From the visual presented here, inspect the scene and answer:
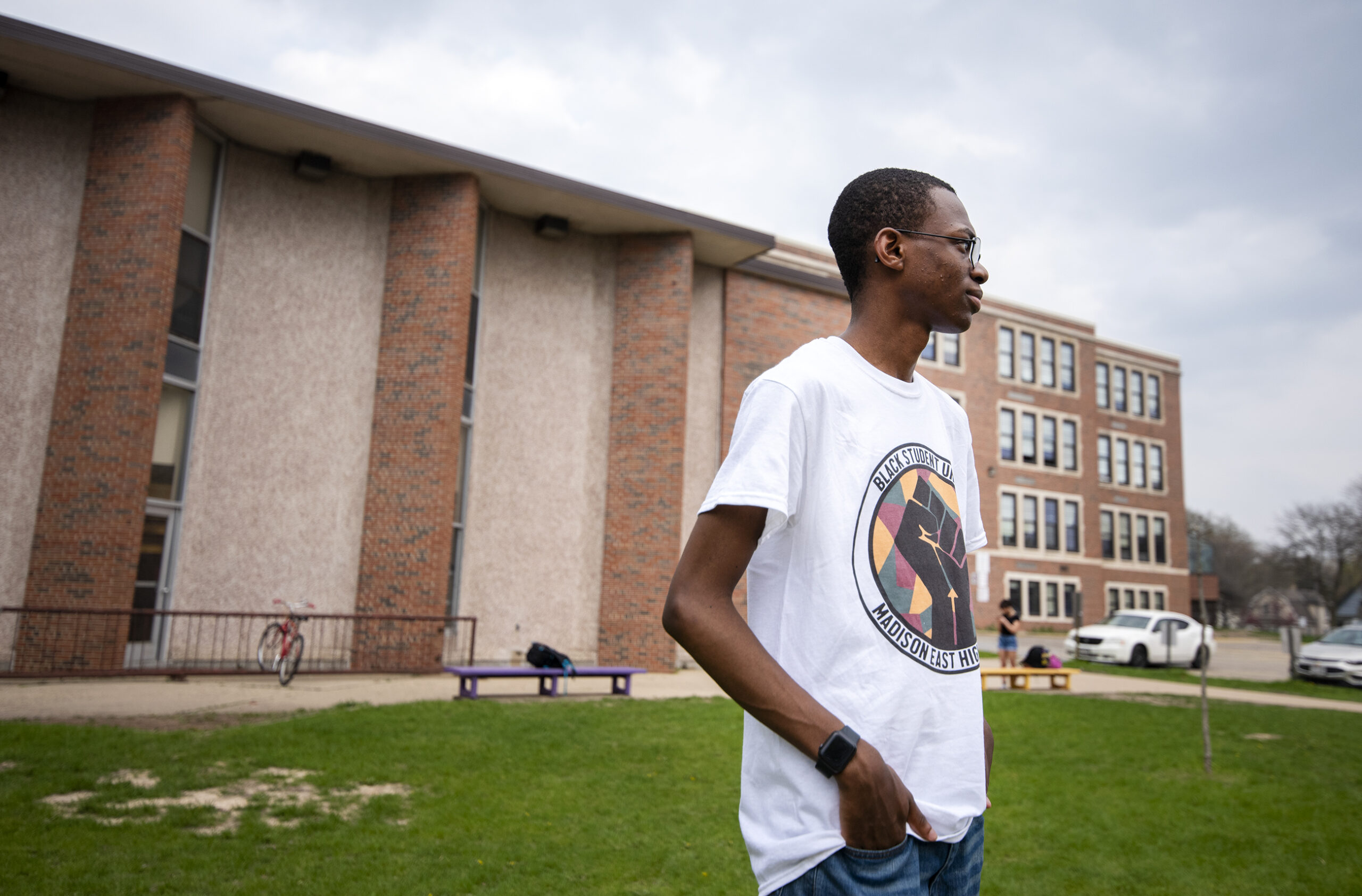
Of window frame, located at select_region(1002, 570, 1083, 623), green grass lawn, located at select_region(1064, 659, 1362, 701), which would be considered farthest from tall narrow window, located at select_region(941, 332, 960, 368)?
green grass lawn, located at select_region(1064, 659, 1362, 701)

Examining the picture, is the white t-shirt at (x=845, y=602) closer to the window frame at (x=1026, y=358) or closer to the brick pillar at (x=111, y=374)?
the brick pillar at (x=111, y=374)

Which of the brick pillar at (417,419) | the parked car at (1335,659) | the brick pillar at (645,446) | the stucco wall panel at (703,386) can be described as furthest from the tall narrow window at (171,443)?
the parked car at (1335,659)

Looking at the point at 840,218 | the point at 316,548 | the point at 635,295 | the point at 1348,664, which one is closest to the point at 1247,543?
the point at 1348,664

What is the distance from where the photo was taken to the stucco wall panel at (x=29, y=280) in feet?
43.7

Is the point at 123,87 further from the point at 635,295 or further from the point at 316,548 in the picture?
the point at 635,295

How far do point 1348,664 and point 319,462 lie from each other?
75.5ft

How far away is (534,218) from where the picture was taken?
18.8 meters

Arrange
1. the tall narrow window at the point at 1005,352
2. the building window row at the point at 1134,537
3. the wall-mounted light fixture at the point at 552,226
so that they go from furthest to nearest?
the building window row at the point at 1134,537
the tall narrow window at the point at 1005,352
the wall-mounted light fixture at the point at 552,226

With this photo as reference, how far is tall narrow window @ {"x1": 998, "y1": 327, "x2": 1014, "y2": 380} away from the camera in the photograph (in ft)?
137

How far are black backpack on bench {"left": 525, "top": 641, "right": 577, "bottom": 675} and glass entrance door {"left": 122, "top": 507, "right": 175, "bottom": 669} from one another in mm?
5717

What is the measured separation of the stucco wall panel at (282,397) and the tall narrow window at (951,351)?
1070 inches

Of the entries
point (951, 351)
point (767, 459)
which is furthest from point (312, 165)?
point (951, 351)

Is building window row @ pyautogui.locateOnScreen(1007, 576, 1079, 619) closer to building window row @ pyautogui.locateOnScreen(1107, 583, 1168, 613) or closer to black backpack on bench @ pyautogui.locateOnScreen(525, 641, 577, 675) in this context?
building window row @ pyautogui.locateOnScreen(1107, 583, 1168, 613)

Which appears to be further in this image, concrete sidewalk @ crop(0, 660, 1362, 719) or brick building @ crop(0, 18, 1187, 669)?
brick building @ crop(0, 18, 1187, 669)
